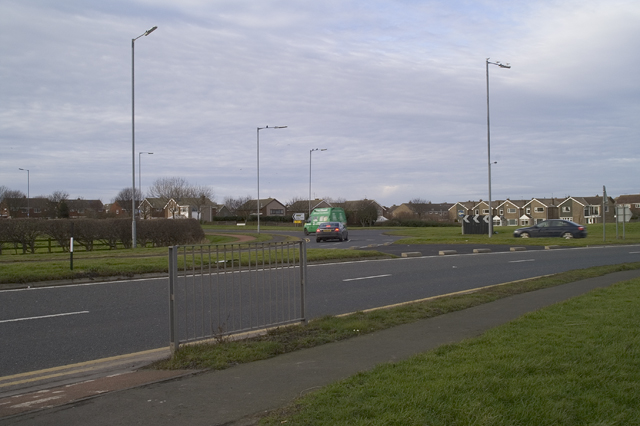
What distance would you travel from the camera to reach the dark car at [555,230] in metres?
38.2

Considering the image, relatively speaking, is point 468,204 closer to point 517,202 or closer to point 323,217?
point 517,202

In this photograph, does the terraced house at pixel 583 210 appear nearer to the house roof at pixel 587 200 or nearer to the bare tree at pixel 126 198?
the house roof at pixel 587 200

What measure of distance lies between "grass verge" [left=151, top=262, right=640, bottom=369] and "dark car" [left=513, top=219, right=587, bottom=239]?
2921 cm

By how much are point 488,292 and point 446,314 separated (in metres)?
2.97

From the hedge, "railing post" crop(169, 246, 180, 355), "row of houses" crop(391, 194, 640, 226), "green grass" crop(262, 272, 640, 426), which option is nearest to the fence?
"railing post" crop(169, 246, 180, 355)

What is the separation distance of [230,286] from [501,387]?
4152mm

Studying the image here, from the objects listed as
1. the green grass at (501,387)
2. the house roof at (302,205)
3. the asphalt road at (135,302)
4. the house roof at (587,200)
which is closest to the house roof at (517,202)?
the house roof at (587,200)

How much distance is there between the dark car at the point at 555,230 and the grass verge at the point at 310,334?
29.2 meters

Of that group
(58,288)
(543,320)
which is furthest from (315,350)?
(58,288)

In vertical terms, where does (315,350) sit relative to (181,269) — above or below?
below

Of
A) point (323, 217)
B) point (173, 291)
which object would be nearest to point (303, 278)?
point (173, 291)

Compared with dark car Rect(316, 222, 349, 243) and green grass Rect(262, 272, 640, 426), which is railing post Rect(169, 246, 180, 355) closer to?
green grass Rect(262, 272, 640, 426)

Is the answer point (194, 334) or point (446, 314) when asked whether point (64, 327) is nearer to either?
point (194, 334)

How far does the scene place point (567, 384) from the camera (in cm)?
502
